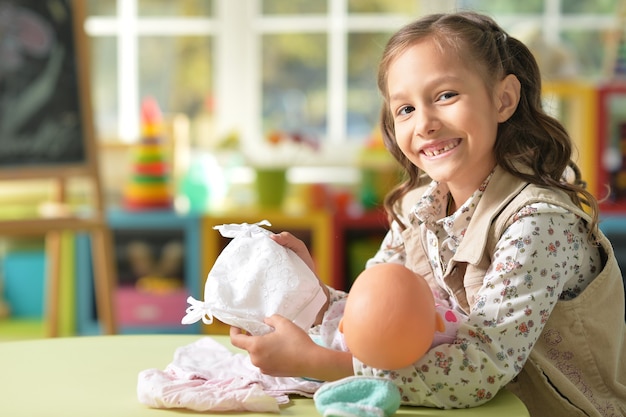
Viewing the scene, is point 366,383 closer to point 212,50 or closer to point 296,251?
point 296,251

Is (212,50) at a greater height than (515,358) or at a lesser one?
greater

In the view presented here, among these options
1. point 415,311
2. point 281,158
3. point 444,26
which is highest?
point 444,26

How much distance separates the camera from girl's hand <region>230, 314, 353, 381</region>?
3.64ft

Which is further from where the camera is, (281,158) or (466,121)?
(281,158)

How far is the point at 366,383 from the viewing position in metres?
1.05

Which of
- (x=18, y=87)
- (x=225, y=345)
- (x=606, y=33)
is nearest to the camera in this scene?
(x=225, y=345)

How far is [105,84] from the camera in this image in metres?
4.26

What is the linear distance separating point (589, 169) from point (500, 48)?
8.09 ft

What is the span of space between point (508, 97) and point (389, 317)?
0.47 m

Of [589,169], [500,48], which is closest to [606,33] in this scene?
[589,169]

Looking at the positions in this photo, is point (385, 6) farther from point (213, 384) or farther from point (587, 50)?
point (213, 384)

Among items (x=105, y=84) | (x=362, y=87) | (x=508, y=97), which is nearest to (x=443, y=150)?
(x=508, y=97)

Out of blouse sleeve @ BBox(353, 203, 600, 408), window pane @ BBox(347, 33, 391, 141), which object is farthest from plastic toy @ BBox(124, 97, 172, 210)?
blouse sleeve @ BBox(353, 203, 600, 408)

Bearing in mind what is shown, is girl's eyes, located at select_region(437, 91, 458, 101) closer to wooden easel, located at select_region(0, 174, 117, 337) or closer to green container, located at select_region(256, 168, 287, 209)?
wooden easel, located at select_region(0, 174, 117, 337)
